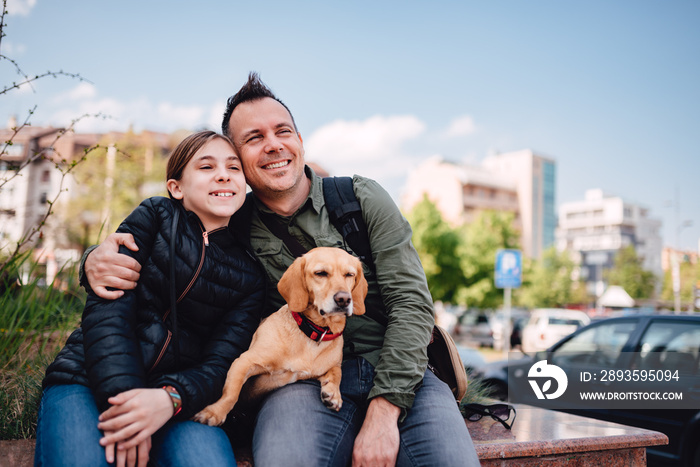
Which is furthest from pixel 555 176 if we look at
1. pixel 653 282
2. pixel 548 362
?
pixel 548 362

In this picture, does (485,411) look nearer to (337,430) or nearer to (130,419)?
(337,430)

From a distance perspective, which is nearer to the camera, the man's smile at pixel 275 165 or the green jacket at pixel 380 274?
the green jacket at pixel 380 274

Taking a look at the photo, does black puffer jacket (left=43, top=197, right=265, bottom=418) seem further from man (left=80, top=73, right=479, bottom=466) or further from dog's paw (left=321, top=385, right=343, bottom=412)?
dog's paw (left=321, top=385, right=343, bottom=412)

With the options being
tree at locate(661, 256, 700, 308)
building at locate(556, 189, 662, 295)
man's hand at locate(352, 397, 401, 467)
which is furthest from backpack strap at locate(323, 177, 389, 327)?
building at locate(556, 189, 662, 295)

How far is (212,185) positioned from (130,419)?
1240mm

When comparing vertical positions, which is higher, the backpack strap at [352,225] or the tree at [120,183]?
the tree at [120,183]

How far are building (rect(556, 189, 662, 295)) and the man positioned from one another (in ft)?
368

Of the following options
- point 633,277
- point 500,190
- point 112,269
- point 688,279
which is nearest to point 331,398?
point 112,269

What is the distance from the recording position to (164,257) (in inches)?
94.6

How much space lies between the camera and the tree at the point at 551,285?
63.6 m

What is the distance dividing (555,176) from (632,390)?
311 ft

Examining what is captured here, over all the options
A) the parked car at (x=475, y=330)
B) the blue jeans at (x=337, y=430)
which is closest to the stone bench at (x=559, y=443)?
the blue jeans at (x=337, y=430)

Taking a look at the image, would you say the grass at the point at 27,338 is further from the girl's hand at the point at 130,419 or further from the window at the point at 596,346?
the window at the point at 596,346

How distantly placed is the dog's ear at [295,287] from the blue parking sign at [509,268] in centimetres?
1268
